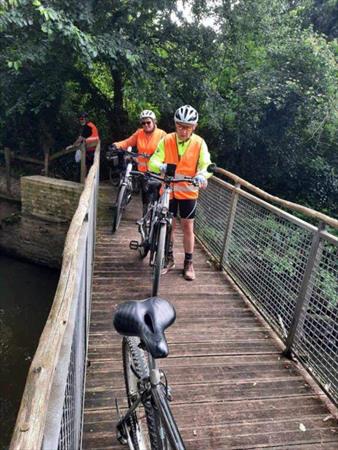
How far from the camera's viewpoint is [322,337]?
3.16 meters

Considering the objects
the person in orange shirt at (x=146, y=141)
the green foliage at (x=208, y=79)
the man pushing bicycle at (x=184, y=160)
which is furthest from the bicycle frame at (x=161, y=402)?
the green foliage at (x=208, y=79)

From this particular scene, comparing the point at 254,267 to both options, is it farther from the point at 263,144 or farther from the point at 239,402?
the point at 263,144

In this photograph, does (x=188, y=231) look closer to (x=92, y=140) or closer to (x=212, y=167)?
(x=212, y=167)

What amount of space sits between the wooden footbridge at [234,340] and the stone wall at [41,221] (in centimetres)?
405

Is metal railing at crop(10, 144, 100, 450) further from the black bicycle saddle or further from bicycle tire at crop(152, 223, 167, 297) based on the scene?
bicycle tire at crop(152, 223, 167, 297)

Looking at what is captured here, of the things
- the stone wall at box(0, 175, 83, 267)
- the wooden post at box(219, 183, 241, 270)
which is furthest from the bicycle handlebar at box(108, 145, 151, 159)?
the stone wall at box(0, 175, 83, 267)

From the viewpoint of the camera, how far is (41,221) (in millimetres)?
9211

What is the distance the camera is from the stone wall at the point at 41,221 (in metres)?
8.83

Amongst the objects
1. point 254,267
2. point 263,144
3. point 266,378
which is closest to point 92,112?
point 263,144

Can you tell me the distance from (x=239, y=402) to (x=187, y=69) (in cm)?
779

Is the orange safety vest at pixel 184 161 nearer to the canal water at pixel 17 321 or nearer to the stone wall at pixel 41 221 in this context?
the canal water at pixel 17 321

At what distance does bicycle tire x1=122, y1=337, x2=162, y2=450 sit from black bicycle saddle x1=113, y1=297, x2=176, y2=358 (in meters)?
0.36

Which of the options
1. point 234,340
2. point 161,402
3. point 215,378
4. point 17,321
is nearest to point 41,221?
point 17,321

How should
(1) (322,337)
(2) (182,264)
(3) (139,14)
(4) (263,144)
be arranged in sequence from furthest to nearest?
(4) (263,144) < (3) (139,14) < (2) (182,264) < (1) (322,337)
